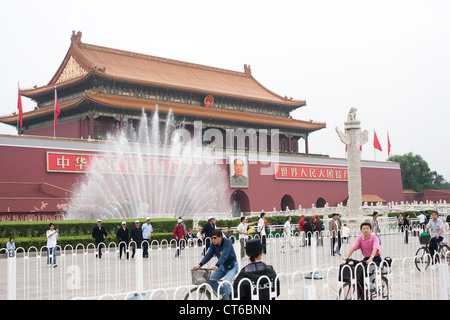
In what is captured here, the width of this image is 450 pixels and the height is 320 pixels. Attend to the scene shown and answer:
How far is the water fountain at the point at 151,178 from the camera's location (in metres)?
24.2

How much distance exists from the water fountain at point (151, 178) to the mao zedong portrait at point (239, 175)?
2.09 ft

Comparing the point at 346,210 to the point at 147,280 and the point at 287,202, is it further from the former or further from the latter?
the point at 147,280

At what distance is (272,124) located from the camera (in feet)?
117

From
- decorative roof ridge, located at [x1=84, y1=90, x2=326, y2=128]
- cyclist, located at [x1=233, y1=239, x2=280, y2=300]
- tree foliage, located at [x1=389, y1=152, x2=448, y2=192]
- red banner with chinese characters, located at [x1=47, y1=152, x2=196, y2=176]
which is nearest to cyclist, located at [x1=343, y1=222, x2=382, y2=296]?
cyclist, located at [x1=233, y1=239, x2=280, y2=300]

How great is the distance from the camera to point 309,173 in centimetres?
3634

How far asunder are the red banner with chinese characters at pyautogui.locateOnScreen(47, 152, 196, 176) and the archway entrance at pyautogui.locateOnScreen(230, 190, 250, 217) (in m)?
4.46

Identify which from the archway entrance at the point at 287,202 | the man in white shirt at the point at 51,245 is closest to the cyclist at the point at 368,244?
the man in white shirt at the point at 51,245

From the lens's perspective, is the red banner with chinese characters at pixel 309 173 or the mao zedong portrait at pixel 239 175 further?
the red banner with chinese characters at pixel 309 173

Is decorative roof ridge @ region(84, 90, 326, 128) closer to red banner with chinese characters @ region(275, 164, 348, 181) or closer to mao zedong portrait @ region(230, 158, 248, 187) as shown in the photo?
red banner with chinese characters @ region(275, 164, 348, 181)

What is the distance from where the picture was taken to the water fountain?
79.4 ft

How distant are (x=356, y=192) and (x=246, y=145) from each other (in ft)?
46.0

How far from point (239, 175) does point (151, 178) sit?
20.6ft

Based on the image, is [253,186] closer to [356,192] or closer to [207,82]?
[207,82]

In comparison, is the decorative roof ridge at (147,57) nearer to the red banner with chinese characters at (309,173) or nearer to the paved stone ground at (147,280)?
the red banner with chinese characters at (309,173)
